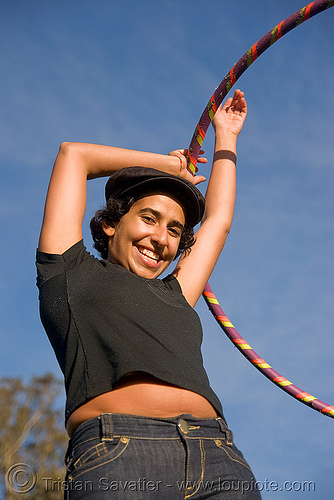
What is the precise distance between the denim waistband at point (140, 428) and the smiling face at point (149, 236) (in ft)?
3.51

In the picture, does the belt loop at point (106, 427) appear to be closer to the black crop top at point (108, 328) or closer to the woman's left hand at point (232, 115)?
the black crop top at point (108, 328)

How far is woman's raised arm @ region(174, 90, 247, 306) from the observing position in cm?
397

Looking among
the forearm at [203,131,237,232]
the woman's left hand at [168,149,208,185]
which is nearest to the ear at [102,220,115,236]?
the woman's left hand at [168,149,208,185]

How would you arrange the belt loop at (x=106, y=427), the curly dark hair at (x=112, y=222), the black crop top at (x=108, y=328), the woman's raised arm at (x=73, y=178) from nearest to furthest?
the belt loop at (x=106, y=427) < the black crop top at (x=108, y=328) < the woman's raised arm at (x=73, y=178) < the curly dark hair at (x=112, y=222)

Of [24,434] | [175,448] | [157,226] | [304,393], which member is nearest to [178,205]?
[157,226]

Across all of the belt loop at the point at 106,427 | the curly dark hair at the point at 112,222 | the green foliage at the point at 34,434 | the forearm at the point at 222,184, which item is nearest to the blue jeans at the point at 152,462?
the belt loop at the point at 106,427

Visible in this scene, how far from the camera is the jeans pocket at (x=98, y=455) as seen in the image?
8.39 ft

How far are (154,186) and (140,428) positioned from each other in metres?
1.63

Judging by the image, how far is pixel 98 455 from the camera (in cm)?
258

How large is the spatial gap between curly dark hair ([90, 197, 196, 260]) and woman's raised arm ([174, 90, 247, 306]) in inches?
3.4

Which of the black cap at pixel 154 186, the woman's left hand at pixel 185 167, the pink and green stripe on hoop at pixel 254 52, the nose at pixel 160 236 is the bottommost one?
the nose at pixel 160 236

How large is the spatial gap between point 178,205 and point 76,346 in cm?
123

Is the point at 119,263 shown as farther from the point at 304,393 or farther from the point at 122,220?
the point at 304,393

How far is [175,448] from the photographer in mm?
2693
